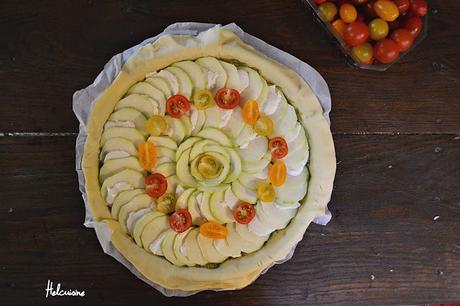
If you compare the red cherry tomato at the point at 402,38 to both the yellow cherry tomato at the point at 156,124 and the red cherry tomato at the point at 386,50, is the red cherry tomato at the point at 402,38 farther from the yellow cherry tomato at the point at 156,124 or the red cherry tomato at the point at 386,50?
the yellow cherry tomato at the point at 156,124

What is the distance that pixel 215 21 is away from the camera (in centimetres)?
267

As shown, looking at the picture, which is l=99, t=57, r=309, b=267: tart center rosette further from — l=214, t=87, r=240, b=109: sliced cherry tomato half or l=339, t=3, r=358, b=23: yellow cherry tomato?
l=339, t=3, r=358, b=23: yellow cherry tomato

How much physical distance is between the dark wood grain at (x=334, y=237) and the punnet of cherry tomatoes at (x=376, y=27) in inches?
14.9

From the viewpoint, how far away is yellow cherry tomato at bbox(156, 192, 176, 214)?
8.07ft

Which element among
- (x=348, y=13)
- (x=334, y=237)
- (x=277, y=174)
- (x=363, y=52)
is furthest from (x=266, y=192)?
(x=348, y=13)

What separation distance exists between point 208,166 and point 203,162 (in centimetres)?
3

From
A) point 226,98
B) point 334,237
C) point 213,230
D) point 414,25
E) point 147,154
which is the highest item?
point 414,25

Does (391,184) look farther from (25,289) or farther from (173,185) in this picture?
(25,289)

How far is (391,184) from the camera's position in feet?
9.03

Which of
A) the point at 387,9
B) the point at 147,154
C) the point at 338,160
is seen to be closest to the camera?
the point at 147,154

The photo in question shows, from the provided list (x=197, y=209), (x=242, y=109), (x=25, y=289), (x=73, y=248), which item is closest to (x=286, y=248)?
(x=197, y=209)

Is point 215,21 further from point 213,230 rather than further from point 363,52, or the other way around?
point 213,230

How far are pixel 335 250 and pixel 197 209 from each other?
685mm

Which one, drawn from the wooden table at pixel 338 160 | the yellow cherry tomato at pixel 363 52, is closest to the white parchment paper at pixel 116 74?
the wooden table at pixel 338 160
